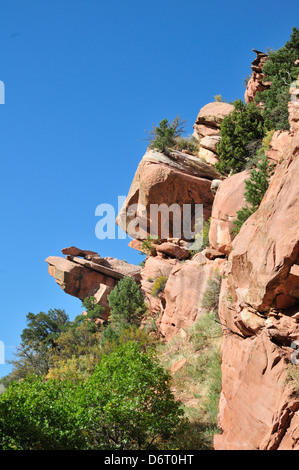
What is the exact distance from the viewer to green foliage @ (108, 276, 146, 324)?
98.4ft

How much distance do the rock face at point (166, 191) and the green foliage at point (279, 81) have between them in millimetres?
6045

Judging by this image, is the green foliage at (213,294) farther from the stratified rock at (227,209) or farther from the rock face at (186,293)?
the stratified rock at (227,209)

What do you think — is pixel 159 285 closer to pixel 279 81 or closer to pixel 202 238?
pixel 202 238

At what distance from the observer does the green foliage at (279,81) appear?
2169 centimetres

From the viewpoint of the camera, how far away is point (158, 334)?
26.0 meters

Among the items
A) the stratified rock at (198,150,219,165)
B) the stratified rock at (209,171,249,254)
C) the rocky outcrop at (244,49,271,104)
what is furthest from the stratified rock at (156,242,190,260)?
the rocky outcrop at (244,49,271,104)

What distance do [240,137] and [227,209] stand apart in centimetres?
712

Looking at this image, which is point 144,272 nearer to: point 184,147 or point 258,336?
point 184,147

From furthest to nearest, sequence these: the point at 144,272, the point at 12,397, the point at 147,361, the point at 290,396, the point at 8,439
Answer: the point at 144,272
the point at 147,361
the point at 12,397
the point at 8,439
the point at 290,396

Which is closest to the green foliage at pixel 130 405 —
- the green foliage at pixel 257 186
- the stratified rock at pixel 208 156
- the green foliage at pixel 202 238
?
the green foliage at pixel 257 186

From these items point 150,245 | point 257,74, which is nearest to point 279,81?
point 257,74

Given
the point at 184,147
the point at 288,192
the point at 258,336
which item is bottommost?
the point at 258,336

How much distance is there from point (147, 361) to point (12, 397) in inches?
174
